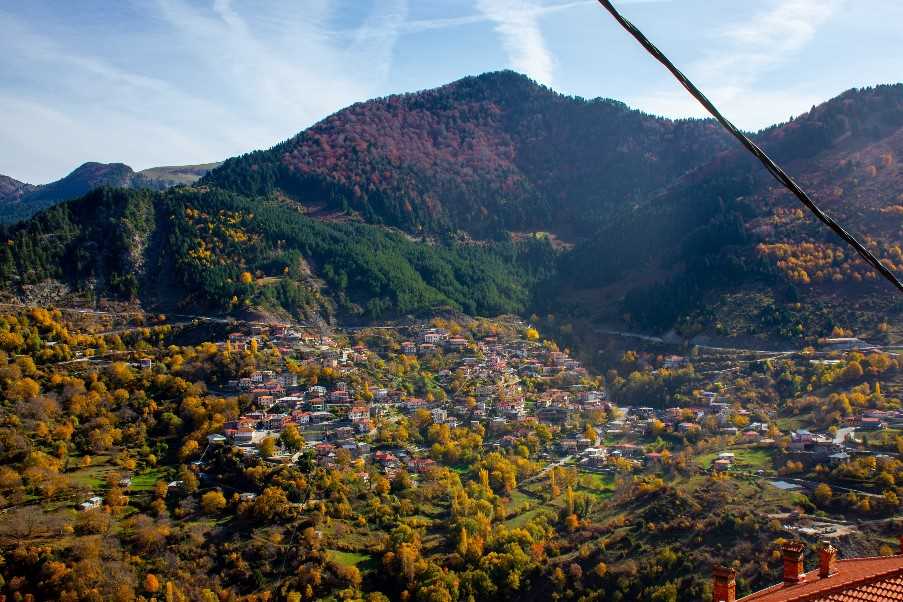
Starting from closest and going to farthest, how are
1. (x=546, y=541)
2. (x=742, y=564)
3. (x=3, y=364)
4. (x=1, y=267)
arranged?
(x=742, y=564), (x=546, y=541), (x=3, y=364), (x=1, y=267)

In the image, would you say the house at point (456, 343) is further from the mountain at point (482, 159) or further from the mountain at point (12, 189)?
the mountain at point (12, 189)

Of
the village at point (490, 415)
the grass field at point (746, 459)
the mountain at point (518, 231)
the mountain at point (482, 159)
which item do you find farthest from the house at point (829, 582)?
the mountain at point (482, 159)

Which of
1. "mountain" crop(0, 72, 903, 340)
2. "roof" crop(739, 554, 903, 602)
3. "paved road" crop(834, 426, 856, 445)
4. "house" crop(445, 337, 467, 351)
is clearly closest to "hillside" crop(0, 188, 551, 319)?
"mountain" crop(0, 72, 903, 340)

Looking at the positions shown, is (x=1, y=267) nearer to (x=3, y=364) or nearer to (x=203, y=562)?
(x=3, y=364)

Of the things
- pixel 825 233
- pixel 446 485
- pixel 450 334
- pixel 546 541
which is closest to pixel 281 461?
pixel 446 485

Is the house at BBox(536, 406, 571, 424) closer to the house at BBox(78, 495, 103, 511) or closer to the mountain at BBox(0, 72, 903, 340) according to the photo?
the mountain at BBox(0, 72, 903, 340)

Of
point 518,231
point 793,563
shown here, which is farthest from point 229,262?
point 793,563
